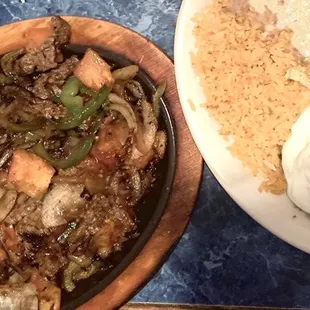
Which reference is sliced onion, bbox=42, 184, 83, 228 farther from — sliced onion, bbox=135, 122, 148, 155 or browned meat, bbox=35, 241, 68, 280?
sliced onion, bbox=135, 122, 148, 155

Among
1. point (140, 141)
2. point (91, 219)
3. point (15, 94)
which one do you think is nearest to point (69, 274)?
point (91, 219)

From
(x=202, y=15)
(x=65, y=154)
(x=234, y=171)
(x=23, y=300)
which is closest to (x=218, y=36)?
(x=202, y=15)

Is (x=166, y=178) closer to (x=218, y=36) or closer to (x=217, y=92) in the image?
(x=217, y=92)

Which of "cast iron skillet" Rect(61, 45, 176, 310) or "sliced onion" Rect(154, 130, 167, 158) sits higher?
"sliced onion" Rect(154, 130, 167, 158)

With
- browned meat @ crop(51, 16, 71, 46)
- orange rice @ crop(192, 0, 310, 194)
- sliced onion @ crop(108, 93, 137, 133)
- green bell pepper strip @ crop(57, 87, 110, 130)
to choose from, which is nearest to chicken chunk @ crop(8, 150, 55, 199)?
green bell pepper strip @ crop(57, 87, 110, 130)

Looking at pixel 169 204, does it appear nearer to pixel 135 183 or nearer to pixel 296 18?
pixel 135 183
